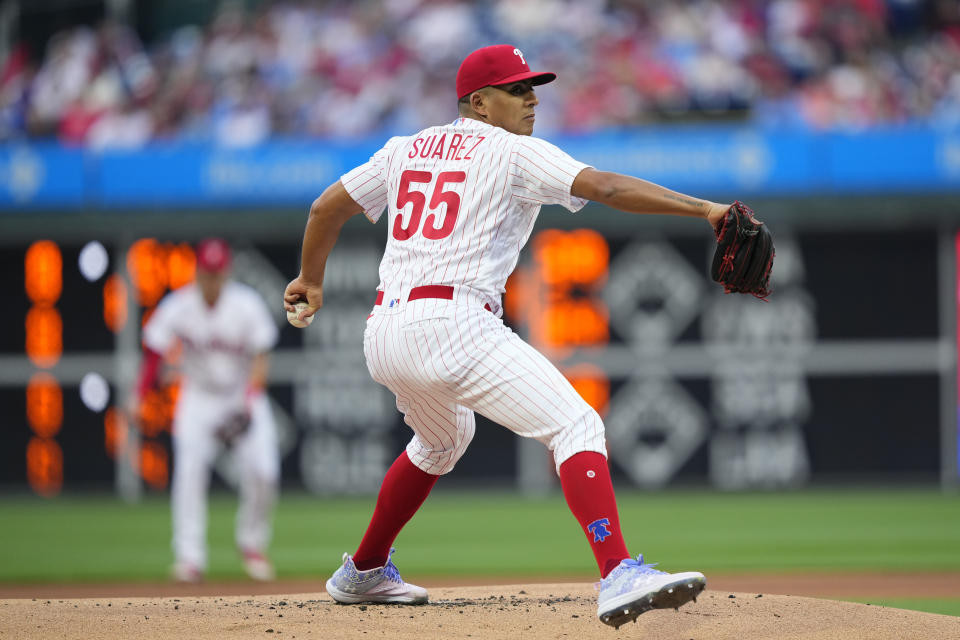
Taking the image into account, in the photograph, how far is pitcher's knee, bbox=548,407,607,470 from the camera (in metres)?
3.70

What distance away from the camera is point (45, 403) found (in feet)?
40.2

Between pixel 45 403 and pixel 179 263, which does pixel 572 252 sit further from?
pixel 45 403

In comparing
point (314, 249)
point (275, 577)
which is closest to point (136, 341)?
point (275, 577)

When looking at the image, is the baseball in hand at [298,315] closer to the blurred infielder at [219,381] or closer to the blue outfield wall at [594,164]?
the blurred infielder at [219,381]

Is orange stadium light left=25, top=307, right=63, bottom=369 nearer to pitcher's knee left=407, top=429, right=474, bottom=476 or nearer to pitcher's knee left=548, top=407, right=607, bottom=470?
pitcher's knee left=407, top=429, right=474, bottom=476

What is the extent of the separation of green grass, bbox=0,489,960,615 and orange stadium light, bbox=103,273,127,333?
5.79 ft

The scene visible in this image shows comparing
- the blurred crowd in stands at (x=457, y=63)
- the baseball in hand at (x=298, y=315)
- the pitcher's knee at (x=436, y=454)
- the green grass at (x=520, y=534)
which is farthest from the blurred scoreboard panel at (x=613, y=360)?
the baseball in hand at (x=298, y=315)

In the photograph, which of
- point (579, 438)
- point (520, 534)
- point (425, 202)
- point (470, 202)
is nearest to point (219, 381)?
point (520, 534)

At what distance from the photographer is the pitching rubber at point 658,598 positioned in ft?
11.2

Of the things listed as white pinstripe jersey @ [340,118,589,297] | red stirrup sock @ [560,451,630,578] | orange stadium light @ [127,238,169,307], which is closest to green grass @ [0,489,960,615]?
orange stadium light @ [127,238,169,307]

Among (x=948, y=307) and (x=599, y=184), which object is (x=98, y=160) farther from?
(x=599, y=184)

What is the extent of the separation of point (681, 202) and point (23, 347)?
10.0 meters

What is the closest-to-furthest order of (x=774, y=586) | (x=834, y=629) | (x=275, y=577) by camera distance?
(x=834, y=629) < (x=774, y=586) < (x=275, y=577)

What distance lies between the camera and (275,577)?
738 cm
